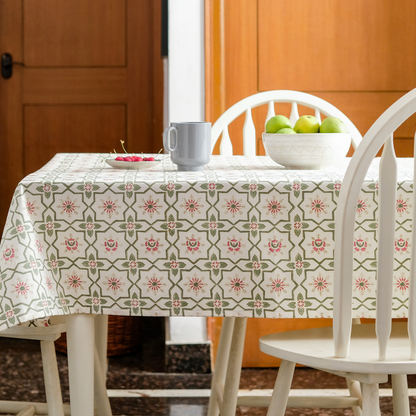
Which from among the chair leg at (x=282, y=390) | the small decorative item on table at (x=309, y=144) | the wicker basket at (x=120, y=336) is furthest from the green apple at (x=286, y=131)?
the wicker basket at (x=120, y=336)

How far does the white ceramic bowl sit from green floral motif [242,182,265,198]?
0.26 metres

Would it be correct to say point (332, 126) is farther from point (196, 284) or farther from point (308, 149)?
point (196, 284)

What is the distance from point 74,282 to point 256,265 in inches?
12.1

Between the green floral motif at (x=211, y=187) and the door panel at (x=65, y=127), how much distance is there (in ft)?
6.71

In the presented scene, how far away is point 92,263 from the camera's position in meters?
1.03

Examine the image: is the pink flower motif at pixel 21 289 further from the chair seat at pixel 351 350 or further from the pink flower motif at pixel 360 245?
the pink flower motif at pixel 360 245

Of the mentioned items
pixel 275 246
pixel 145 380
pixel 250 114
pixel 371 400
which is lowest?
pixel 145 380

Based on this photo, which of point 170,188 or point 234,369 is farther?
point 234,369

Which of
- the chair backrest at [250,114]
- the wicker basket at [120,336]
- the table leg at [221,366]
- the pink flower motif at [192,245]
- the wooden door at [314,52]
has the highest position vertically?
the wooden door at [314,52]

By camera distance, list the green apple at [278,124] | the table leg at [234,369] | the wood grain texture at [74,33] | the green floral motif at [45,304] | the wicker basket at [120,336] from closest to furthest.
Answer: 1. the green floral motif at [45,304]
2. the green apple at [278,124]
3. the table leg at [234,369]
4. the wicker basket at [120,336]
5. the wood grain texture at [74,33]

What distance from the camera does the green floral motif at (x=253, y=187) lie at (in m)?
1.01

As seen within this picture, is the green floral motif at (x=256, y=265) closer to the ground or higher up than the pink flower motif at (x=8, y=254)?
closer to the ground

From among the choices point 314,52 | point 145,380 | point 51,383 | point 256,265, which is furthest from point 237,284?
point 314,52

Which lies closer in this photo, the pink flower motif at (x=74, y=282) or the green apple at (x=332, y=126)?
the pink flower motif at (x=74, y=282)
